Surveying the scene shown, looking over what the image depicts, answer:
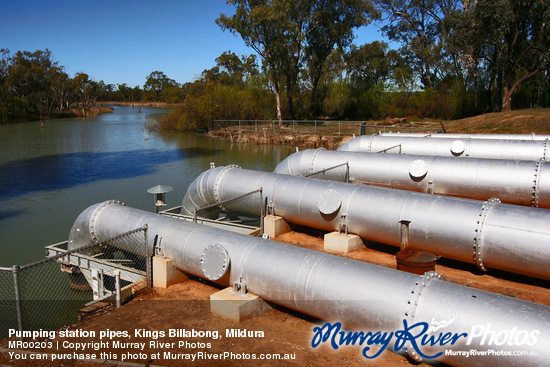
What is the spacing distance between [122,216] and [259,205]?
3.86 m

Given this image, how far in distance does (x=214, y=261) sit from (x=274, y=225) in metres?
4.08

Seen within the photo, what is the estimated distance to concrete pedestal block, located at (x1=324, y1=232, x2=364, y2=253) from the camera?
10.8 metres

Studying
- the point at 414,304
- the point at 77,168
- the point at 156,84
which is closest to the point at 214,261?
the point at 414,304

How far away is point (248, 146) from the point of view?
4347 cm

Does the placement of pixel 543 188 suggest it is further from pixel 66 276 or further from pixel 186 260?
pixel 66 276

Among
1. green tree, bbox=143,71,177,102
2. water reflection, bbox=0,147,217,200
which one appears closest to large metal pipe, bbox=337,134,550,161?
water reflection, bbox=0,147,217,200

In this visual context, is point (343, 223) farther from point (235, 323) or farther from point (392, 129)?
point (392, 129)

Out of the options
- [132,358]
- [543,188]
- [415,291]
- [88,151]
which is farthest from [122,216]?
[88,151]

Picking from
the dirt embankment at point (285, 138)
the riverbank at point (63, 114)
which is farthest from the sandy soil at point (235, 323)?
the riverbank at point (63, 114)

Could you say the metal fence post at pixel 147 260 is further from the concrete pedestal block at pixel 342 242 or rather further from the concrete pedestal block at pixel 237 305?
the concrete pedestal block at pixel 342 242

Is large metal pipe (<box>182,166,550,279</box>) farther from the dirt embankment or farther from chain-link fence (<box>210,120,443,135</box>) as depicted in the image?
chain-link fence (<box>210,120,443,135</box>)

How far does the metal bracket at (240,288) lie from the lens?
7.82 m

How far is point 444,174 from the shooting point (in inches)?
523

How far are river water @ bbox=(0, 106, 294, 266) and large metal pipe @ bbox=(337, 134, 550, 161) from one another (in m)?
9.84
